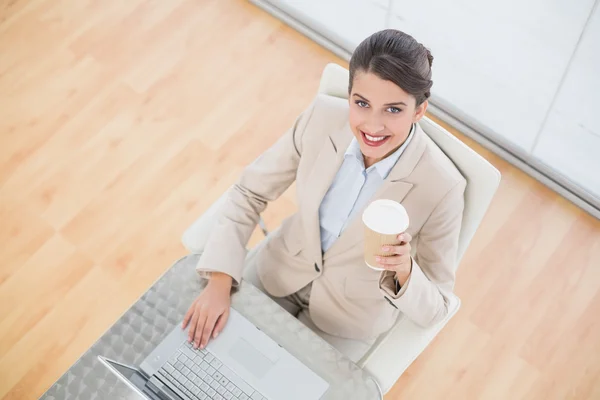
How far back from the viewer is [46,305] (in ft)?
8.82

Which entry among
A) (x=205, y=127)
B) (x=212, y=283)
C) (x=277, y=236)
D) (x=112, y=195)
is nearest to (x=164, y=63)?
(x=205, y=127)

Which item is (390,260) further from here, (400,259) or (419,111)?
(419,111)

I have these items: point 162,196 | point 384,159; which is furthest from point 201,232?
point 162,196

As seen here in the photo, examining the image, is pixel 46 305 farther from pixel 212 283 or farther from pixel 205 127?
pixel 212 283

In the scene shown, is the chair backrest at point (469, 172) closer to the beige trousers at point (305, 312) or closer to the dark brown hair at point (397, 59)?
the dark brown hair at point (397, 59)

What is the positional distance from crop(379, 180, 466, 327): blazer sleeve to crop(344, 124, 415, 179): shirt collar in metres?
0.15

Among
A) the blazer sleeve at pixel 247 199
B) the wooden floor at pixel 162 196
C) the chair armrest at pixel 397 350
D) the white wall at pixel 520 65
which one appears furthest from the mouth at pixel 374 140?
the wooden floor at pixel 162 196

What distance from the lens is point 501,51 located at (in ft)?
8.57

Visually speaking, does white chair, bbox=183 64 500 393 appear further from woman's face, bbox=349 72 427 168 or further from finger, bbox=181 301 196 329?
finger, bbox=181 301 196 329

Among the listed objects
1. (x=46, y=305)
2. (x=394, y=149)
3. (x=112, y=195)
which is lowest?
(x=46, y=305)

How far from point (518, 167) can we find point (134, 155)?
1.58m

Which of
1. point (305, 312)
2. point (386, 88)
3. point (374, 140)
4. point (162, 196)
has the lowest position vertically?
point (162, 196)

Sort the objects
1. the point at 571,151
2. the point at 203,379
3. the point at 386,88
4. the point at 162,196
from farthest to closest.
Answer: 1. the point at 162,196
2. the point at 571,151
3. the point at 203,379
4. the point at 386,88

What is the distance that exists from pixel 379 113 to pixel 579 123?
52.6 inches
